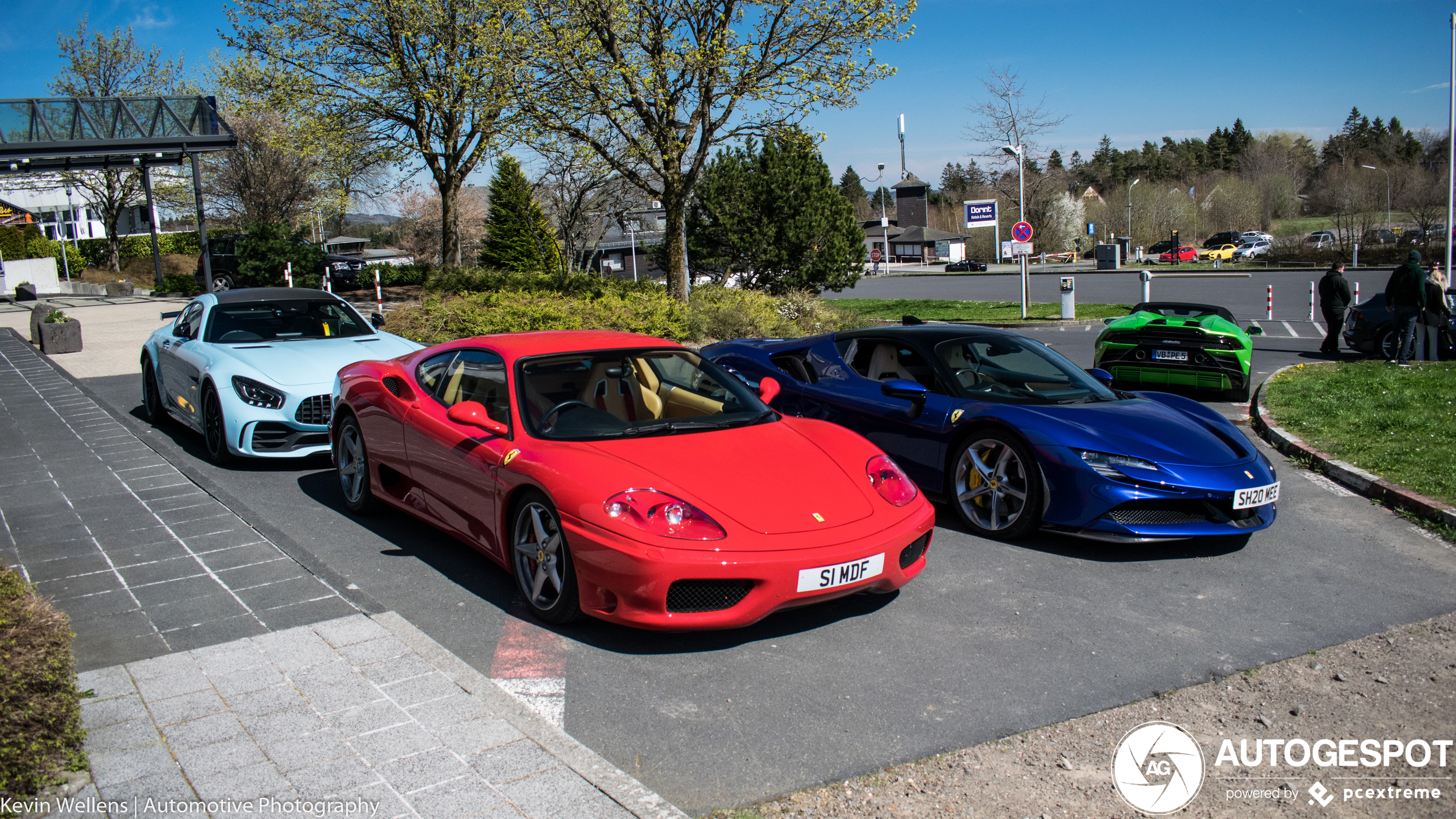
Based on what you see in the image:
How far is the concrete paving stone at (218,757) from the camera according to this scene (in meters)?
3.01

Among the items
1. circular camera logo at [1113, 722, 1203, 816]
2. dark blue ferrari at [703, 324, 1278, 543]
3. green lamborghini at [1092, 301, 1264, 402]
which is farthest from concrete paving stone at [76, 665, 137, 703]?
green lamborghini at [1092, 301, 1264, 402]

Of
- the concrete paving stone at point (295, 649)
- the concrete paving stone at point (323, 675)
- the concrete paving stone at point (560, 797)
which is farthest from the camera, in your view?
the concrete paving stone at point (295, 649)

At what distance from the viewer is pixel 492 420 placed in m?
4.88

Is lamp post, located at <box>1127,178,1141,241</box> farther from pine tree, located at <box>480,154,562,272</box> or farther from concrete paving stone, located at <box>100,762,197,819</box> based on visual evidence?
concrete paving stone, located at <box>100,762,197,819</box>

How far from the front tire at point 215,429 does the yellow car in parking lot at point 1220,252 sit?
6437 cm

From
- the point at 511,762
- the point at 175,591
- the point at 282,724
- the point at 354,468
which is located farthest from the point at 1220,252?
the point at 282,724

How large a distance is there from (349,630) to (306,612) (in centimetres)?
39

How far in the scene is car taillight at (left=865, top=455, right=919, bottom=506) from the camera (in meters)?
4.61

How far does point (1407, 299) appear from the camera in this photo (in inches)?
512

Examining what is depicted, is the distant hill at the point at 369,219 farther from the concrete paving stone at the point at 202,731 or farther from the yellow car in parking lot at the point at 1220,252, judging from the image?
the concrete paving stone at the point at 202,731

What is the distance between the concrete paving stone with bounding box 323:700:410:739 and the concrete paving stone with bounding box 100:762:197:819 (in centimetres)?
50

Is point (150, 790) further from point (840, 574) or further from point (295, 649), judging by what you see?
point (840, 574)

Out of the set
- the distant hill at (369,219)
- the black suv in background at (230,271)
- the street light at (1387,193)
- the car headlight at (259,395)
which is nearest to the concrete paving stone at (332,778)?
the car headlight at (259,395)

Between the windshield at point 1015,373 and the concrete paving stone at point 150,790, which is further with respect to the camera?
the windshield at point 1015,373
